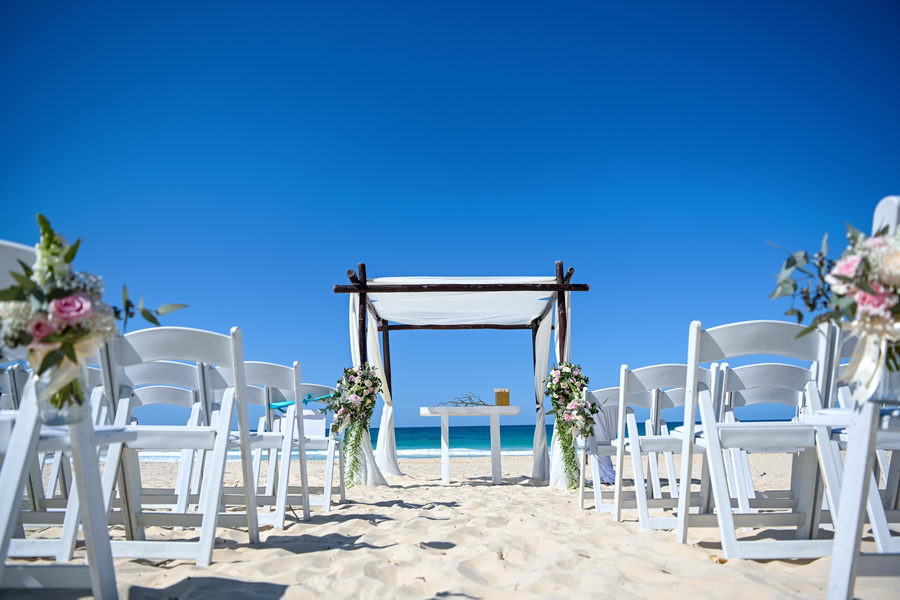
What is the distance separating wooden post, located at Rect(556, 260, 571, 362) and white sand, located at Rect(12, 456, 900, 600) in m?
Result: 3.90

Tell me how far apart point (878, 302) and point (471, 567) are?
1553 mm

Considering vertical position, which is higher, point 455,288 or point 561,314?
point 455,288

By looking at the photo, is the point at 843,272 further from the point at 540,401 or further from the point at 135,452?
the point at 540,401

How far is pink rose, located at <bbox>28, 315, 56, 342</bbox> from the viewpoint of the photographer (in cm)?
127

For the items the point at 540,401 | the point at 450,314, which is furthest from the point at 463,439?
the point at 540,401

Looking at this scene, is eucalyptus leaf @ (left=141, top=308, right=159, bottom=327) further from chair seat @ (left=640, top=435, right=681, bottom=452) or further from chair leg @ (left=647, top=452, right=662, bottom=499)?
chair leg @ (left=647, top=452, right=662, bottom=499)

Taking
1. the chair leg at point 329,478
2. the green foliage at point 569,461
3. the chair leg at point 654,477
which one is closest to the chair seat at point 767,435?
the chair leg at point 654,477

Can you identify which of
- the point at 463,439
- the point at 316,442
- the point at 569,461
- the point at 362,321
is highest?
the point at 362,321

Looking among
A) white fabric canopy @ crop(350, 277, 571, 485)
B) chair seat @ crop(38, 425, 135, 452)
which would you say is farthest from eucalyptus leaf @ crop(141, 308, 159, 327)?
white fabric canopy @ crop(350, 277, 571, 485)

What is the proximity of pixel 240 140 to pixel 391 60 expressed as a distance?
563cm

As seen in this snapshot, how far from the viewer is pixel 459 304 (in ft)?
26.1

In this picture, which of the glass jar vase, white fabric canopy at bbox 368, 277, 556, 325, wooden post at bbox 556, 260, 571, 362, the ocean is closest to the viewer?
the glass jar vase

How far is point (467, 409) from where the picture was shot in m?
7.27

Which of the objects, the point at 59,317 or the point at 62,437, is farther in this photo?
the point at 62,437
